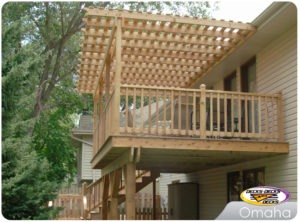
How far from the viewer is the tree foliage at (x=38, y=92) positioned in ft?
31.4

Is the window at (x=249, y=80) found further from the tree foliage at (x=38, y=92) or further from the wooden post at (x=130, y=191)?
the tree foliage at (x=38, y=92)

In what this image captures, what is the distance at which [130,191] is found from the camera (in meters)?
9.62

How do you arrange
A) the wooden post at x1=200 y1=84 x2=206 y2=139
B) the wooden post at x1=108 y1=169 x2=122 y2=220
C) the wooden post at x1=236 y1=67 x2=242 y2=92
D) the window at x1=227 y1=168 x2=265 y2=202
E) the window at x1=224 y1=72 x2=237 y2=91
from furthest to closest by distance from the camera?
the window at x1=224 y1=72 x2=237 y2=91
the wooden post at x1=236 y1=67 x2=242 y2=92
the wooden post at x1=108 y1=169 x2=122 y2=220
the window at x1=227 y1=168 x2=265 y2=202
the wooden post at x1=200 y1=84 x2=206 y2=139

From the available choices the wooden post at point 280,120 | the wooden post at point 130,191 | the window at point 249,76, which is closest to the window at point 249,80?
the window at point 249,76

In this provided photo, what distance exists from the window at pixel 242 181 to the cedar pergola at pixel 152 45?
3133 millimetres

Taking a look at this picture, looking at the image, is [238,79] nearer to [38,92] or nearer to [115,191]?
[115,191]

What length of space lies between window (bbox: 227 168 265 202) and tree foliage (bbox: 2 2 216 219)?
16.0 feet

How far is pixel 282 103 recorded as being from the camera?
411 inches

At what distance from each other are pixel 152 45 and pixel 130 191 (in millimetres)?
3939

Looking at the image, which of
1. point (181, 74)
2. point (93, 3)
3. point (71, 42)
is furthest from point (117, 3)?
point (181, 74)

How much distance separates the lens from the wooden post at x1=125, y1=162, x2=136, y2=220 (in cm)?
957

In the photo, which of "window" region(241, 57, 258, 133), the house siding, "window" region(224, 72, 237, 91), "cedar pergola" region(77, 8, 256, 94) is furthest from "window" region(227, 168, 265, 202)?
"cedar pergola" region(77, 8, 256, 94)

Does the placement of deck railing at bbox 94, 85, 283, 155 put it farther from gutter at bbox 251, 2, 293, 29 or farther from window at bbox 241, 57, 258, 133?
gutter at bbox 251, 2, 293, 29

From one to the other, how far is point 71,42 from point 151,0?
407 cm
